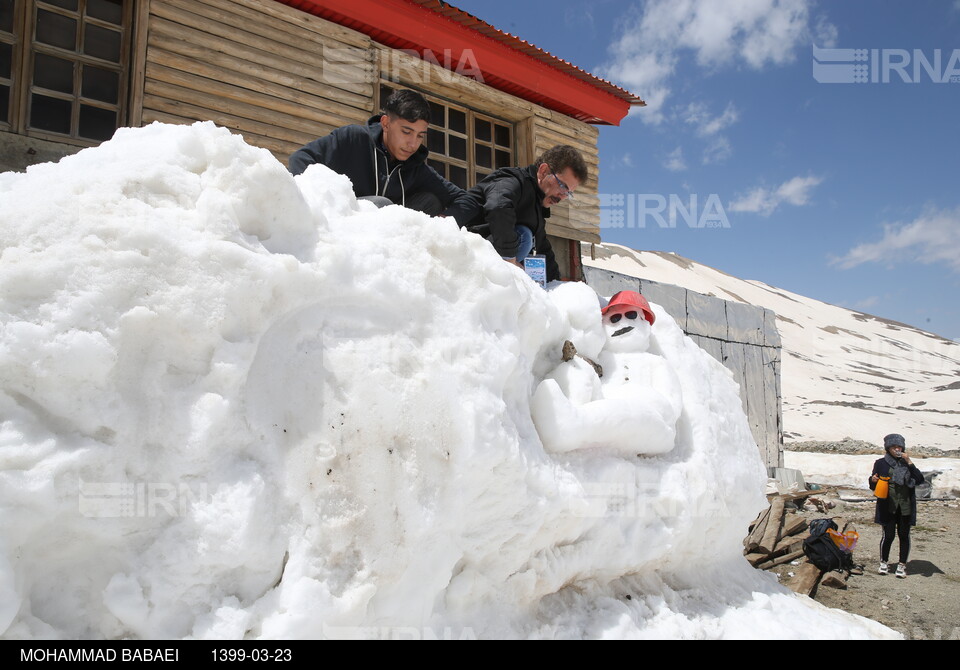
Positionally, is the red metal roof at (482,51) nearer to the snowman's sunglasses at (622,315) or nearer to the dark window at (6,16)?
the dark window at (6,16)

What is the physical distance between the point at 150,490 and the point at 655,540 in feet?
5.34

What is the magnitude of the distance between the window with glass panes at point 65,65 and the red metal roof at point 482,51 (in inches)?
61.7

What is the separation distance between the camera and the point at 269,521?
1.37 m

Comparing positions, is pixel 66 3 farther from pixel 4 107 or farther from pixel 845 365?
pixel 845 365

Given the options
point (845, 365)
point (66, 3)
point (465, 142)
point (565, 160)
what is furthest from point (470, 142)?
point (845, 365)

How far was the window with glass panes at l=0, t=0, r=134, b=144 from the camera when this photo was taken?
14.4 ft

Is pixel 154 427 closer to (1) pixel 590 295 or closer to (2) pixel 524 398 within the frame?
(2) pixel 524 398

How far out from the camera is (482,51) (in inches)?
260

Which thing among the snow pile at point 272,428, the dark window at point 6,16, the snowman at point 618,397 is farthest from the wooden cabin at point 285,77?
the snowman at point 618,397

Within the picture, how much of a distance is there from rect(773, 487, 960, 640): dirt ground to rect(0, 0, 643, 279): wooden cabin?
4.40 metres

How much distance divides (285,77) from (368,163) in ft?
10.9

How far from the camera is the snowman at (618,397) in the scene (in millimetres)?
1958
